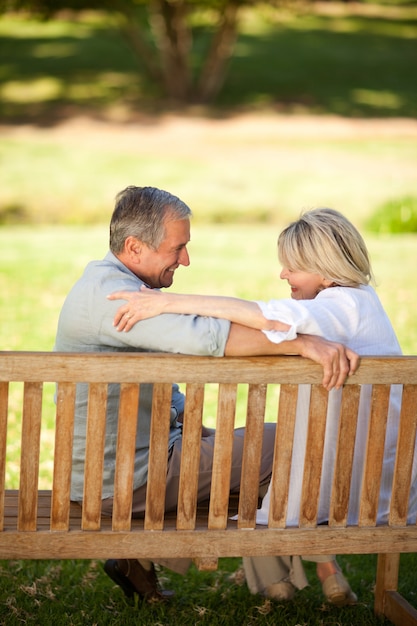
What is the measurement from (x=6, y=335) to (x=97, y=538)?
5.46 meters

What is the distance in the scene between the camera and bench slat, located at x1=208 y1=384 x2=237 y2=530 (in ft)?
9.36

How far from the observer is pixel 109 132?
25.7 metres

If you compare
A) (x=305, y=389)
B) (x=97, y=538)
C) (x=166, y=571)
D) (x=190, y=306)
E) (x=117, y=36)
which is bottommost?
(x=166, y=571)

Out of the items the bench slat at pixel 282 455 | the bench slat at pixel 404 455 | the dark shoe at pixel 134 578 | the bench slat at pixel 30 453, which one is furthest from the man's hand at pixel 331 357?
the dark shoe at pixel 134 578

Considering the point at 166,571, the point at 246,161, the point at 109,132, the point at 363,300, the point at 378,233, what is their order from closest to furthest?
the point at 363,300 < the point at 166,571 < the point at 378,233 < the point at 246,161 < the point at 109,132

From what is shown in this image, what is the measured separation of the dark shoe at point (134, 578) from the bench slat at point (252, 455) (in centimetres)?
78

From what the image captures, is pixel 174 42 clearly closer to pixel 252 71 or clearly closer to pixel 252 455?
pixel 252 71

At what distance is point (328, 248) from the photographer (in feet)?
10.3

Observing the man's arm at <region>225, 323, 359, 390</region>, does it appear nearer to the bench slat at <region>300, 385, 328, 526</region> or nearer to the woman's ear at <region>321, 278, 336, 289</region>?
the bench slat at <region>300, 385, 328, 526</region>

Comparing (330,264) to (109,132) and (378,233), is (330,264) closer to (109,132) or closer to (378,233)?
(378,233)

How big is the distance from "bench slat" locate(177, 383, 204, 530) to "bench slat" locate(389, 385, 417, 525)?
59 cm

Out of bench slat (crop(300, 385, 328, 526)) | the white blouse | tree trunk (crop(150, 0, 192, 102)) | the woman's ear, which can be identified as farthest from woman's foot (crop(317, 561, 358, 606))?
tree trunk (crop(150, 0, 192, 102))

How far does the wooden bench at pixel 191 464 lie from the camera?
2783 millimetres

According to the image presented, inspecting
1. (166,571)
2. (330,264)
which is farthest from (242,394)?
(330,264)
